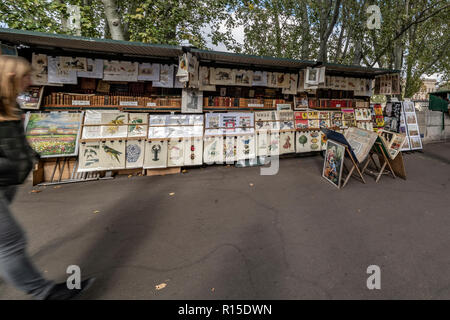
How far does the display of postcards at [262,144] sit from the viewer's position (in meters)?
6.56

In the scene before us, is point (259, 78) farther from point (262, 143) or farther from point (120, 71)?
point (120, 71)

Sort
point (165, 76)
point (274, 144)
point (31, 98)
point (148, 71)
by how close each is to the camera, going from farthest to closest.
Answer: point (274, 144) < point (165, 76) < point (148, 71) < point (31, 98)

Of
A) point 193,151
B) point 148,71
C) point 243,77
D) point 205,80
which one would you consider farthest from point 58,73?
point 243,77

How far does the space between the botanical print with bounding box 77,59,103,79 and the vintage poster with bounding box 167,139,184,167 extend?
Result: 2445 mm

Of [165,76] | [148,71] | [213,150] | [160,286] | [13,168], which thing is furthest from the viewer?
[213,150]

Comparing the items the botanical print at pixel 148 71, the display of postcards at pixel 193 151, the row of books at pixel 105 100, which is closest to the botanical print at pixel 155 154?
the display of postcards at pixel 193 151

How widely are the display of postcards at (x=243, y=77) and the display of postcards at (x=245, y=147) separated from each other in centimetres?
163

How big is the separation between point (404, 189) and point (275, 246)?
3796mm

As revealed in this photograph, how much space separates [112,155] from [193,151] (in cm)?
208

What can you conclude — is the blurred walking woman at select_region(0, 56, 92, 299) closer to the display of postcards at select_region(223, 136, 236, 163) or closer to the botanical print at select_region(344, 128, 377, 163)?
the display of postcards at select_region(223, 136, 236, 163)

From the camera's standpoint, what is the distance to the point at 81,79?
5422 millimetres

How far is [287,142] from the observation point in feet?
22.5

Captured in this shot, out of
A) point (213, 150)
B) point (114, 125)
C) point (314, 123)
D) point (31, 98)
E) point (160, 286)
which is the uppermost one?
point (31, 98)

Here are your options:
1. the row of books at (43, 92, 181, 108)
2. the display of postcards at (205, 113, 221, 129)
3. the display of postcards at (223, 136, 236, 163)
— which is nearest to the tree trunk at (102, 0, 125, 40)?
the row of books at (43, 92, 181, 108)
